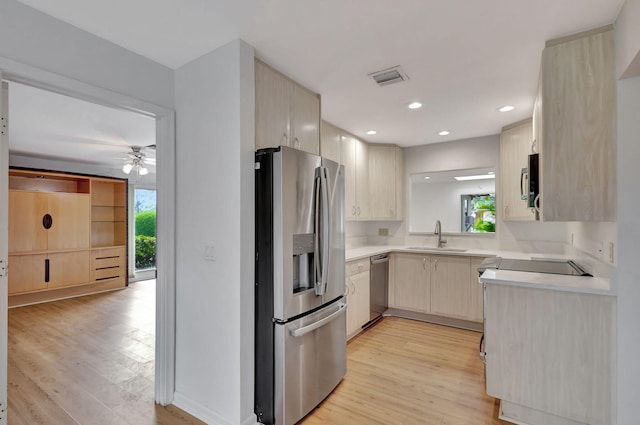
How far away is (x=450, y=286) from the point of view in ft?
12.4

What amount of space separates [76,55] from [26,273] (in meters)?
4.96

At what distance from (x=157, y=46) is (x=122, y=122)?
2.02 meters

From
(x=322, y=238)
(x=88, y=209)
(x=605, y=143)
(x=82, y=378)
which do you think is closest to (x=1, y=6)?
(x=322, y=238)

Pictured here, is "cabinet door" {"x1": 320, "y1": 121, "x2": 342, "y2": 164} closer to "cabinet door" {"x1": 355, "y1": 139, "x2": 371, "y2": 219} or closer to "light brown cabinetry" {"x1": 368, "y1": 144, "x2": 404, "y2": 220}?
"cabinet door" {"x1": 355, "y1": 139, "x2": 371, "y2": 219}

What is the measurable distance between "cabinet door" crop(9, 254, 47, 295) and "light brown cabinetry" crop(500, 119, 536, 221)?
7001 millimetres

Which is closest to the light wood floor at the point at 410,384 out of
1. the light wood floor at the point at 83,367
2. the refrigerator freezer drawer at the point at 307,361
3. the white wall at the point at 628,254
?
the refrigerator freezer drawer at the point at 307,361

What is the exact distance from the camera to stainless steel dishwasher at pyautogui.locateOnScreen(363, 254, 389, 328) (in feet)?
12.4

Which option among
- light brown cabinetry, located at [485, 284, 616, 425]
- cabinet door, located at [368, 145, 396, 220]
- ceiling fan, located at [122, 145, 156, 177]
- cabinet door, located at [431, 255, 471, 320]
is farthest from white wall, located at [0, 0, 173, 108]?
cabinet door, located at [431, 255, 471, 320]

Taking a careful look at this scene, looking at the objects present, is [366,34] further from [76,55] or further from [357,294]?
[357,294]

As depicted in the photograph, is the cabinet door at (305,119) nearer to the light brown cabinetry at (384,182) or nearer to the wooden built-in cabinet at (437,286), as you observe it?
the light brown cabinetry at (384,182)

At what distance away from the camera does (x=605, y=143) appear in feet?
5.88

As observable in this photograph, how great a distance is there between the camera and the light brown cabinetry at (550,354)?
180cm

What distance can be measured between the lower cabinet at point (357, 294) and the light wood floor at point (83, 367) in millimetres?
1711

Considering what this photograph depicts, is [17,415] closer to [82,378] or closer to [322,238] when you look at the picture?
[82,378]
